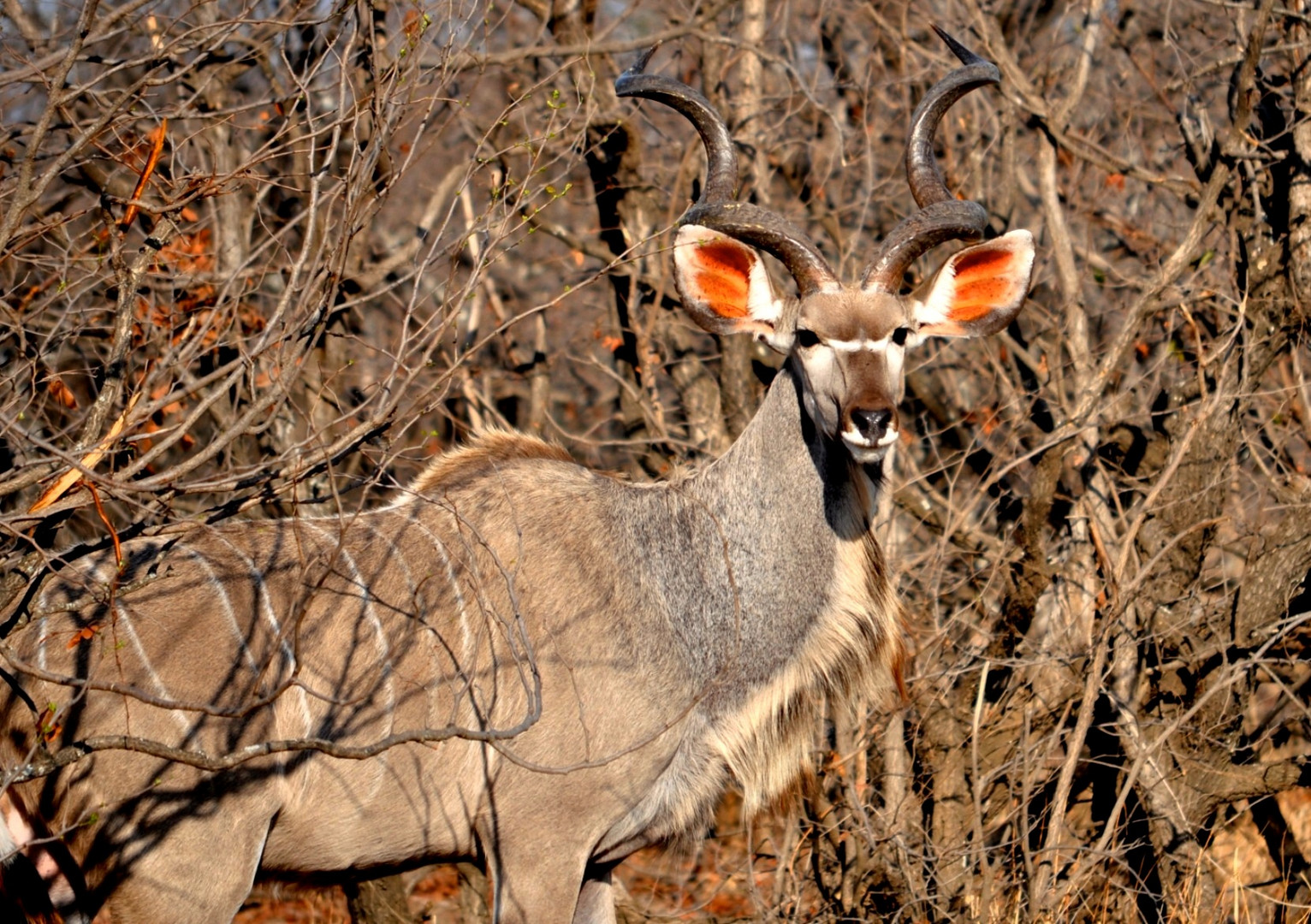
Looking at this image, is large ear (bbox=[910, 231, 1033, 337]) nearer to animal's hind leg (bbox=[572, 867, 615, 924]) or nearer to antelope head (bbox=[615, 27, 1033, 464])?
antelope head (bbox=[615, 27, 1033, 464])

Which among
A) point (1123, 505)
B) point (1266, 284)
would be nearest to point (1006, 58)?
point (1266, 284)

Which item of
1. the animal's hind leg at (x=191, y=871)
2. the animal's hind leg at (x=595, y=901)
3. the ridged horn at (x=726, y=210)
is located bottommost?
the animal's hind leg at (x=595, y=901)

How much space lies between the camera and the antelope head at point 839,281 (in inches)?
134

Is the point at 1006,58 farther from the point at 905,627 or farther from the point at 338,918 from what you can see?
the point at 338,918

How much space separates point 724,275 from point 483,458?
0.77 metres

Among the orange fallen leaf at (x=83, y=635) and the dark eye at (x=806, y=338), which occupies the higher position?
the dark eye at (x=806, y=338)

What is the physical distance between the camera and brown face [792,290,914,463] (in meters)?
3.21

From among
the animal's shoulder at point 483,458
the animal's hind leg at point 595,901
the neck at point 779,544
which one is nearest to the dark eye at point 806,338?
the neck at point 779,544

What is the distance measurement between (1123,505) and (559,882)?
2.55 meters

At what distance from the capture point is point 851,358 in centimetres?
336

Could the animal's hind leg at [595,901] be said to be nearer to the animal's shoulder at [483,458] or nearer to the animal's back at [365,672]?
the animal's back at [365,672]

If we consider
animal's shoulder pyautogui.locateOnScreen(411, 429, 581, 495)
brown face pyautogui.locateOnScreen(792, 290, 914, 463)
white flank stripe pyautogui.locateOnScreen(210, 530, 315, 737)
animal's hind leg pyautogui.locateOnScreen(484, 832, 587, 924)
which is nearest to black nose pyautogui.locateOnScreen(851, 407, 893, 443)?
brown face pyautogui.locateOnScreen(792, 290, 914, 463)

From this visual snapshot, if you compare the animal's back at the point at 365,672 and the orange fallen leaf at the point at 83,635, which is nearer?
the orange fallen leaf at the point at 83,635

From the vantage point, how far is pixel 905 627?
3949 millimetres
